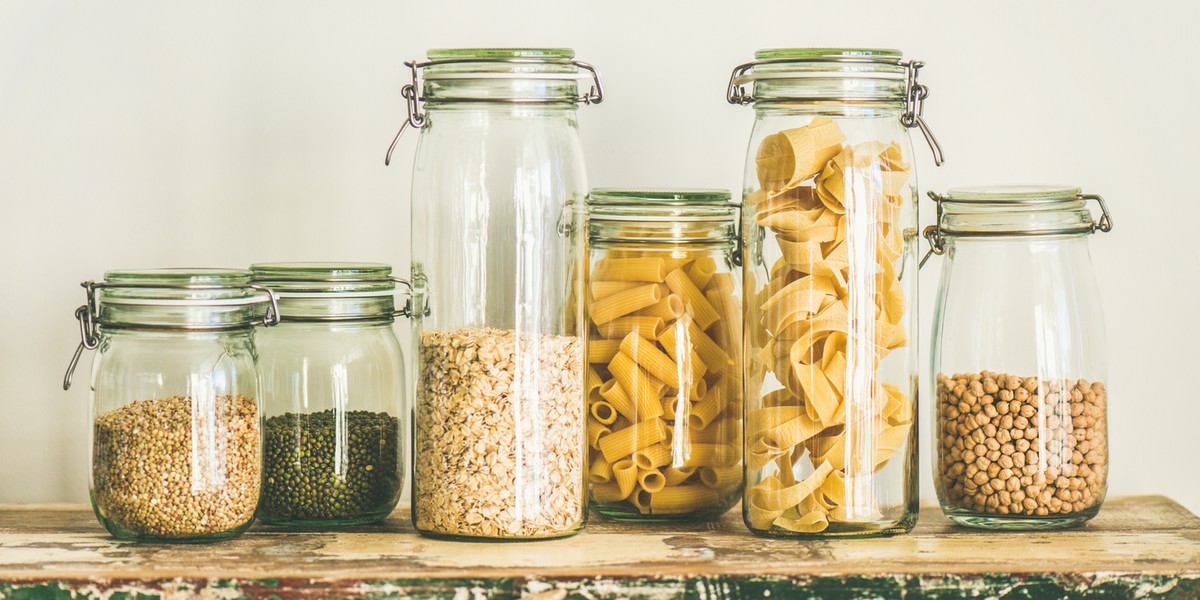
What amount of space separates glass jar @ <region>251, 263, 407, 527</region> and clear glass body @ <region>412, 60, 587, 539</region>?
0.06 metres

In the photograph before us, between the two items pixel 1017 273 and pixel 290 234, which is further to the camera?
pixel 290 234

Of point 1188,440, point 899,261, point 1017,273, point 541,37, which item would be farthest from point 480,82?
point 1188,440

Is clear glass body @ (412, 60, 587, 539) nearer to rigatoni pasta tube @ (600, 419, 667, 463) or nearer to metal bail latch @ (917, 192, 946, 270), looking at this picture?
rigatoni pasta tube @ (600, 419, 667, 463)

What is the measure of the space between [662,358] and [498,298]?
0.49 feet

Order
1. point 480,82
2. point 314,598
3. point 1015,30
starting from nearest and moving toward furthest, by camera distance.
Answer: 1. point 314,598
2. point 480,82
3. point 1015,30

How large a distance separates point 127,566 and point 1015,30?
94cm

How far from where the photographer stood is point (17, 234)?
1.16m

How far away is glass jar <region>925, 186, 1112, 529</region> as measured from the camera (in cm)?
94

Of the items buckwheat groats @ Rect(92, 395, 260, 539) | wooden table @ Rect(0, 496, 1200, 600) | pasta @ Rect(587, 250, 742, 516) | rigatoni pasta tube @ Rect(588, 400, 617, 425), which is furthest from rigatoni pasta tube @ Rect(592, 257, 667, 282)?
buckwheat groats @ Rect(92, 395, 260, 539)

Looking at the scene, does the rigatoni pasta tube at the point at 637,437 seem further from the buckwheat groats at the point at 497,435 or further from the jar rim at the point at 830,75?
the jar rim at the point at 830,75

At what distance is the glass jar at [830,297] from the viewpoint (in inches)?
35.5

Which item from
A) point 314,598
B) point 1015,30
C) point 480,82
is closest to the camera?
point 314,598

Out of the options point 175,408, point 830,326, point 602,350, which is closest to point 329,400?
point 175,408

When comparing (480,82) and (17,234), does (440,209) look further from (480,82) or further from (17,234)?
(17,234)
